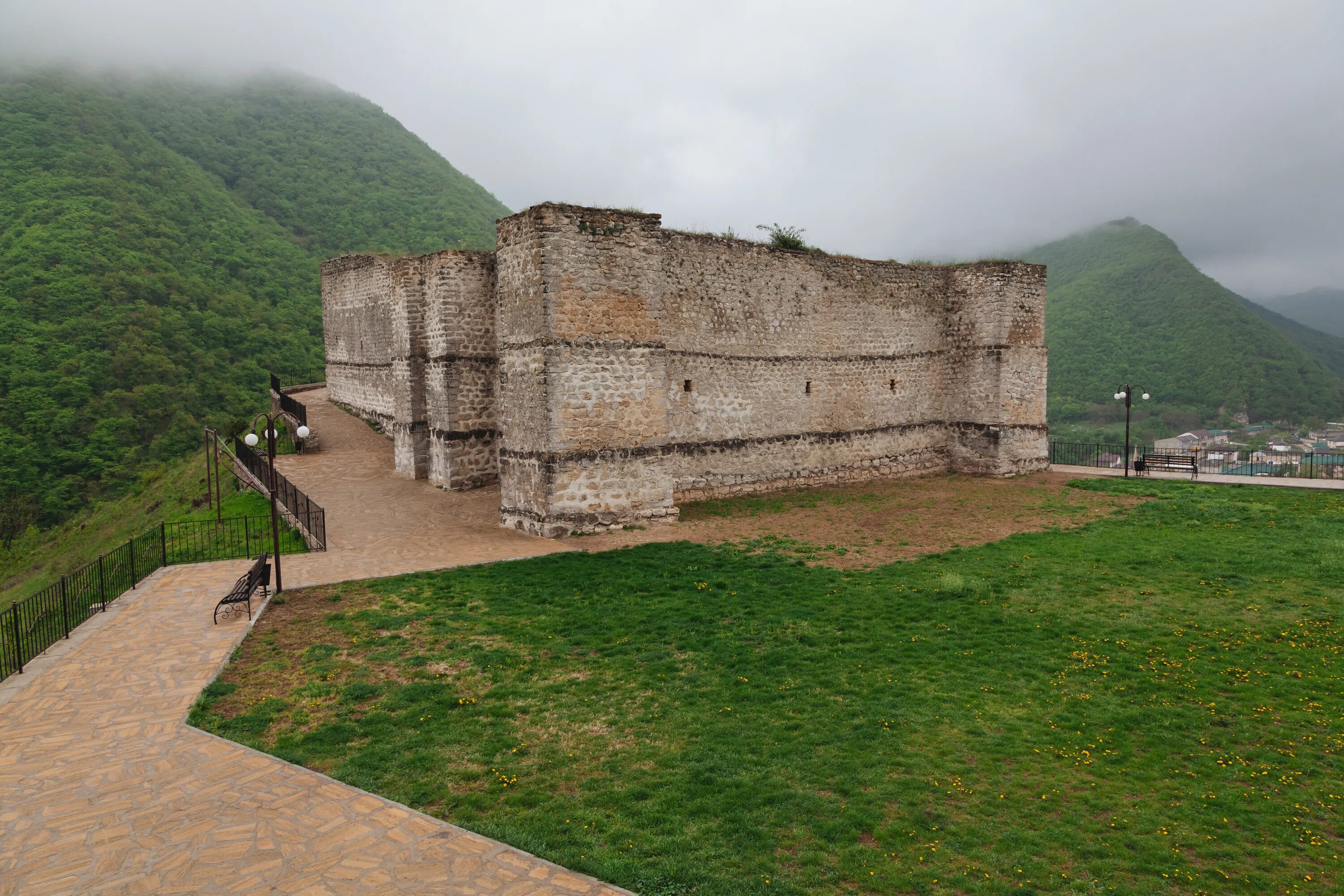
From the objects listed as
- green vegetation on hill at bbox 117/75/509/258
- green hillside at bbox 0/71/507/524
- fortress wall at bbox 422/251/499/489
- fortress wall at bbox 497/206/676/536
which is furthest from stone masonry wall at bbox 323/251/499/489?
green vegetation on hill at bbox 117/75/509/258

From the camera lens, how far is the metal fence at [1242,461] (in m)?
21.6

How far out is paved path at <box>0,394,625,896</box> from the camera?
4652mm

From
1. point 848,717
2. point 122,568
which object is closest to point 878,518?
point 848,717

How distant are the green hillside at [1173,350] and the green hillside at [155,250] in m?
39.9

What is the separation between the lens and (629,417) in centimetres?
1533

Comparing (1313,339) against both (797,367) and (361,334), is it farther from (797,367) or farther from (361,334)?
(361,334)

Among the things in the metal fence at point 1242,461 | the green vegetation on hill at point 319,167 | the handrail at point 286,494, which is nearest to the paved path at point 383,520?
the handrail at point 286,494

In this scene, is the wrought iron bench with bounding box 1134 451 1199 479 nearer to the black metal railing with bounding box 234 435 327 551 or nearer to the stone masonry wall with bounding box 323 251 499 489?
the stone masonry wall with bounding box 323 251 499 489

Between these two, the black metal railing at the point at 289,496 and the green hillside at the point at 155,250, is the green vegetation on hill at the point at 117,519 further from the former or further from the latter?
the green hillside at the point at 155,250

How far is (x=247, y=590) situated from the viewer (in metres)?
10.0

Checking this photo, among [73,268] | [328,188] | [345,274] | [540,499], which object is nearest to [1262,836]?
[540,499]

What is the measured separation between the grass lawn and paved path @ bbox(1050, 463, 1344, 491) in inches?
388

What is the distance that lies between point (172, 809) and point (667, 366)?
12.7 metres

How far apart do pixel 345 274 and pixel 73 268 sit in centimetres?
1688
